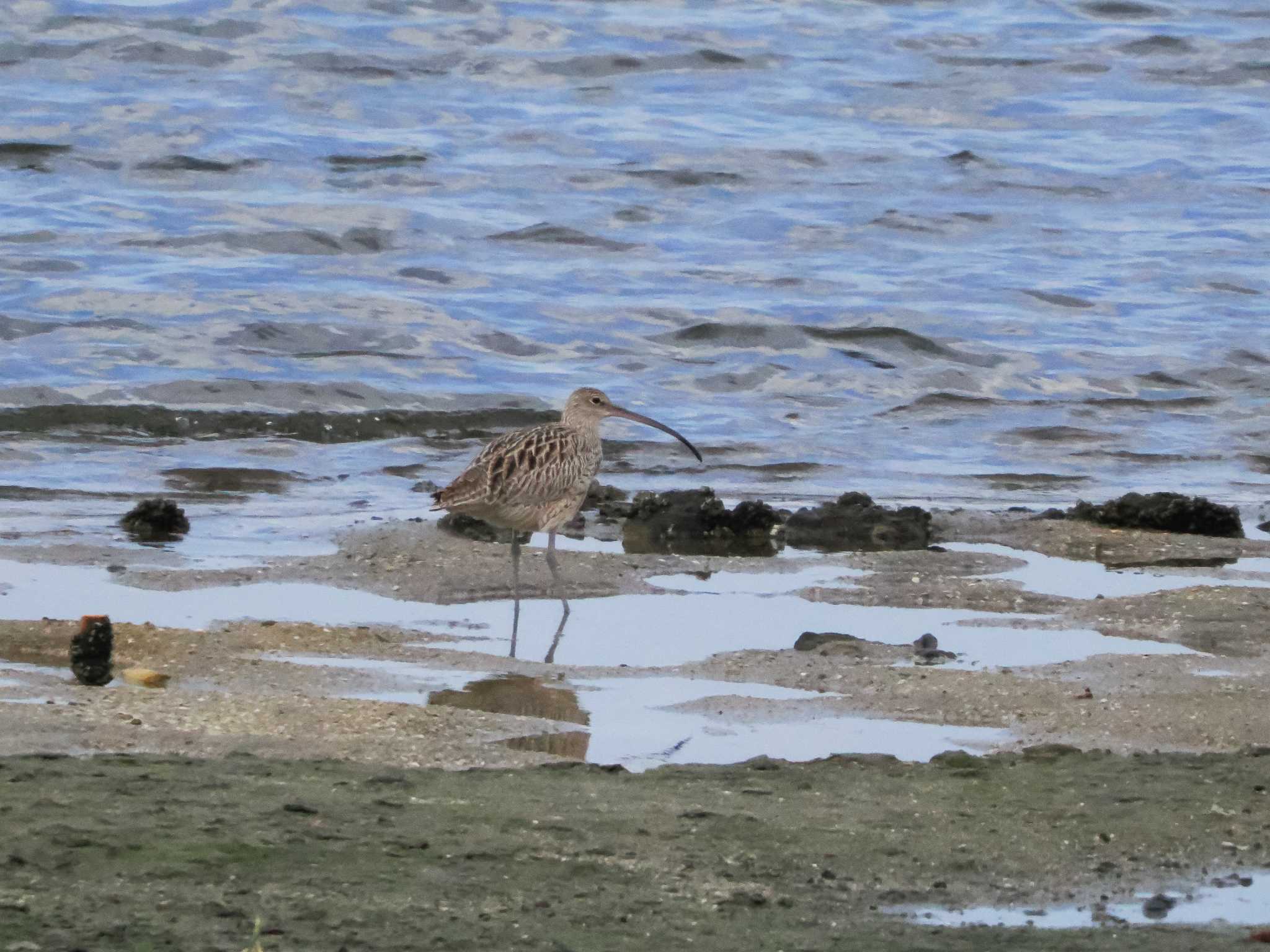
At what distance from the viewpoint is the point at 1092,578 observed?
10117mm

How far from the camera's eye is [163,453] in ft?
46.2

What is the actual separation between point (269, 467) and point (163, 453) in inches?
32.3

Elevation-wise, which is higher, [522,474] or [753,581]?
[522,474]

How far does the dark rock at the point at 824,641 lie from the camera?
8.32 metres

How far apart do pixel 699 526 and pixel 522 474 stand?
4.38 feet

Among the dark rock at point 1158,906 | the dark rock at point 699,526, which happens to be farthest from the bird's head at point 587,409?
the dark rock at point 1158,906

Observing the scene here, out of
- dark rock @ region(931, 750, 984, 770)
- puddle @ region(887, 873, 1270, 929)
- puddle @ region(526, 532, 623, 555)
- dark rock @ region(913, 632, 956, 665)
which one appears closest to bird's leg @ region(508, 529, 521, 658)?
puddle @ region(526, 532, 623, 555)

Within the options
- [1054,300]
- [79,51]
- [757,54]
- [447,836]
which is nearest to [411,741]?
[447,836]

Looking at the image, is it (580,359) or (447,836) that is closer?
(447,836)

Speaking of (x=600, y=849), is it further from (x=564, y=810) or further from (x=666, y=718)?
(x=666, y=718)

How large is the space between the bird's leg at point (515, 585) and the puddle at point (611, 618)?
0.08ft

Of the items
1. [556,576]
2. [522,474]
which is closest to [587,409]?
[522,474]

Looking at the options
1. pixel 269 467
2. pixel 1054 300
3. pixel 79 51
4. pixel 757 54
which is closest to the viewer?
pixel 269 467

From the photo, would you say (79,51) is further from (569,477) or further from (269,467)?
(569,477)
